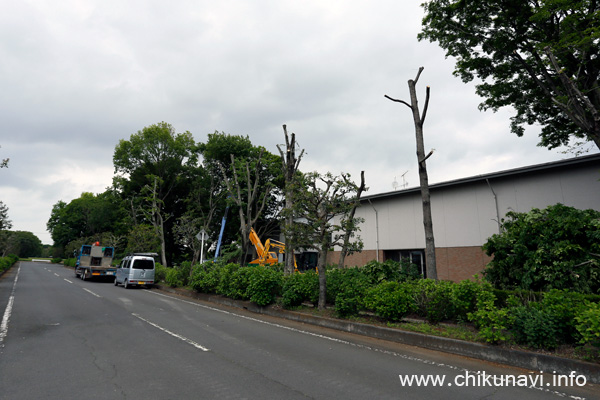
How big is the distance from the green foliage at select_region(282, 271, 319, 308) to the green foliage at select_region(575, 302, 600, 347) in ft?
23.4

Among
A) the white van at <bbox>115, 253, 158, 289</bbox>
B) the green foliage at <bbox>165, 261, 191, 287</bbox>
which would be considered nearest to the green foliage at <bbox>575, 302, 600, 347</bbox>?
the green foliage at <bbox>165, 261, 191, 287</bbox>

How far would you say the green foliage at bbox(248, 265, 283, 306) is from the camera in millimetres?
12102

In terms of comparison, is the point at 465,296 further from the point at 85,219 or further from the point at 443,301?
the point at 85,219

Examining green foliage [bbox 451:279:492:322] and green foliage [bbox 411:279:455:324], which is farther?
green foliage [bbox 411:279:455:324]

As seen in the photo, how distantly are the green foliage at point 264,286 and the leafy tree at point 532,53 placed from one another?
11.0m

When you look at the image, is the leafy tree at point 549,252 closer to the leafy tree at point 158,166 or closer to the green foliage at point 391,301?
the green foliage at point 391,301

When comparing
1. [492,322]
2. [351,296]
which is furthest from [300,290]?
[492,322]

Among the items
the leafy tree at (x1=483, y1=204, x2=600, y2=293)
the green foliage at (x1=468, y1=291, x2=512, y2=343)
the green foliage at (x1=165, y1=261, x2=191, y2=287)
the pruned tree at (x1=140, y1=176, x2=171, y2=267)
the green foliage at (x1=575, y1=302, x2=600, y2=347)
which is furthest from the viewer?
the pruned tree at (x1=140, y1=176, x2=171, y2=267)

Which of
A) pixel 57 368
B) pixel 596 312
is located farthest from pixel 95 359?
pixel 596 312

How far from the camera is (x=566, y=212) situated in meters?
10.3

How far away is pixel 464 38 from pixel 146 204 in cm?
3306

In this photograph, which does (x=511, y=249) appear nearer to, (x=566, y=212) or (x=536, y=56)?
(x=566, y=212)

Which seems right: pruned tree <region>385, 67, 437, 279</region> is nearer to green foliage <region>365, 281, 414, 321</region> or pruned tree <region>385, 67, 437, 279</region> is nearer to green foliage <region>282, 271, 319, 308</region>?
green foliage <region>365, 281, 414, 321</region>

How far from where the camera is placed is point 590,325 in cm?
529
